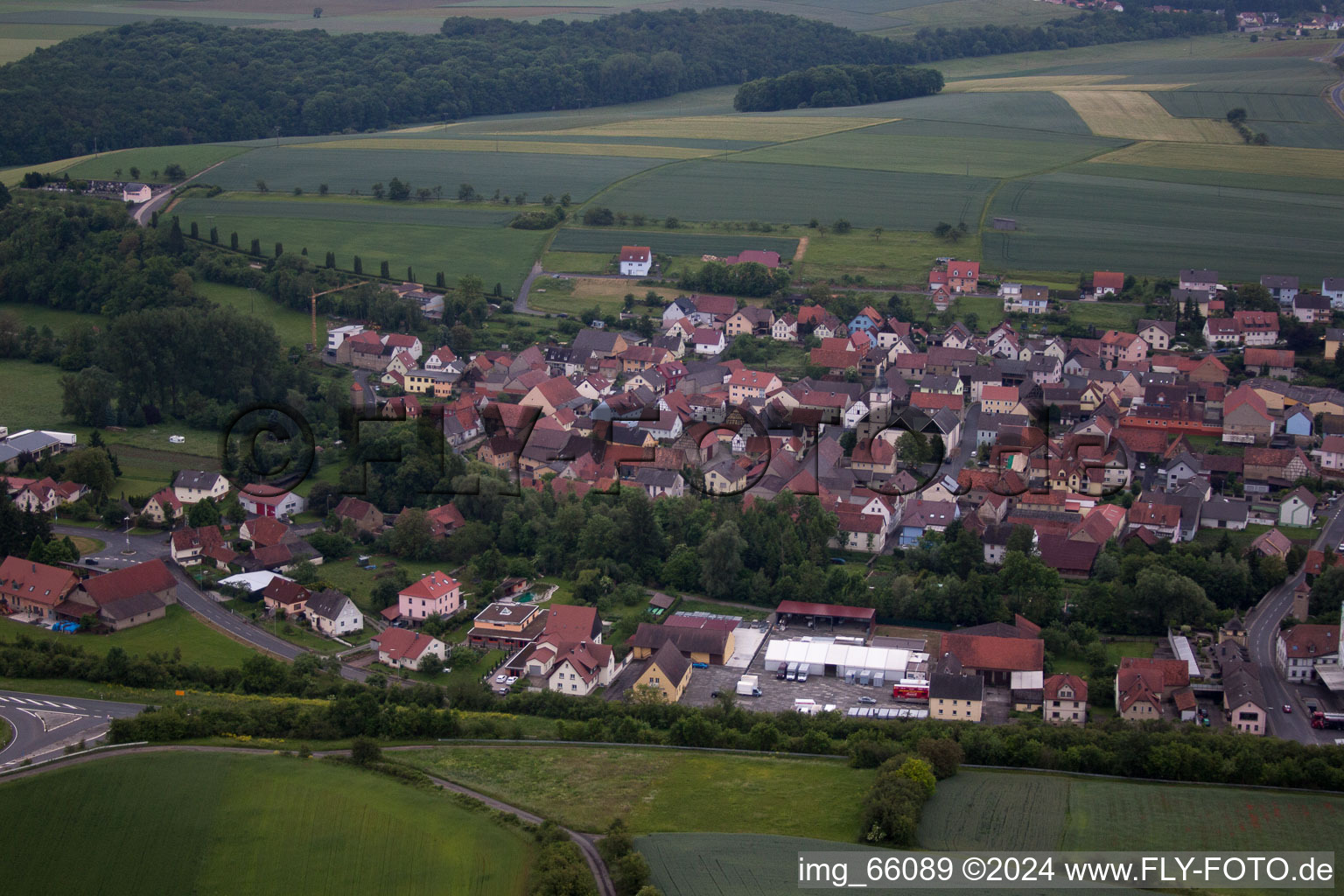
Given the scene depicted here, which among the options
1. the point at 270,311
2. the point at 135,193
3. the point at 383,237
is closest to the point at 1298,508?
the point at 270,311

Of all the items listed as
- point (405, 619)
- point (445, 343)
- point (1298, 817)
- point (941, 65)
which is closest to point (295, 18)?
point (941, 65)

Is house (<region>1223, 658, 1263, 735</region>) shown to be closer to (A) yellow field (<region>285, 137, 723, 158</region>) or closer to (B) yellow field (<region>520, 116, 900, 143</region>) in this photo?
(A) yellow field (<region>285, 137, 723, 158</region>)

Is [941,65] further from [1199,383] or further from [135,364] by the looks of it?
[135,364]

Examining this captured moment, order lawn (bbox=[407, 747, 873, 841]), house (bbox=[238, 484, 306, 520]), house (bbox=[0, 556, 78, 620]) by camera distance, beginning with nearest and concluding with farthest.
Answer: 1. lawn (bbox=[407, 747, 873, 841])
2. house (bbox=[0, 556, 78, 620])
3. house (bbox=[238, 484, 306, 520])

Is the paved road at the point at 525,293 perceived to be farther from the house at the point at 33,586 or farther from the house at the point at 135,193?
the house at the point at 33,586

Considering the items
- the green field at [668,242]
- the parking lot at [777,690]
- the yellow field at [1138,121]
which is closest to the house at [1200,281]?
the green field at [668,242]

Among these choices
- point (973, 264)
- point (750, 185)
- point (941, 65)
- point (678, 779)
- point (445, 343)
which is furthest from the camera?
point (941, 65)

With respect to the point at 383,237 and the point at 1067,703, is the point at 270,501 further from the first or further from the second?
the point at 383,237

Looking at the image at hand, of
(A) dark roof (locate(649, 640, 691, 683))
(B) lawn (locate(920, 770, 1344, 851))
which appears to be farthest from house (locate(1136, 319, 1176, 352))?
(B) lawn (locate(920, 770, 1344, 851))
